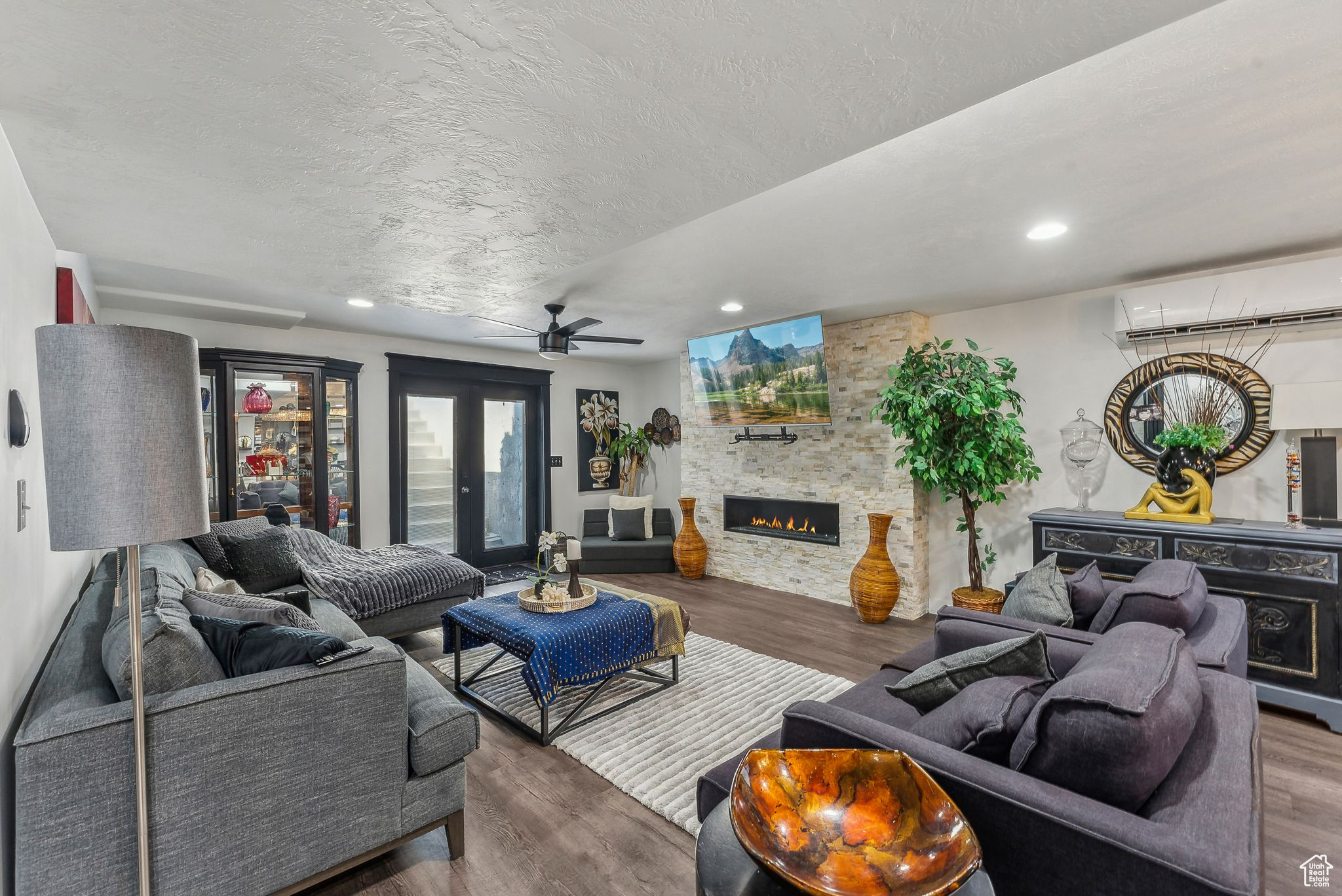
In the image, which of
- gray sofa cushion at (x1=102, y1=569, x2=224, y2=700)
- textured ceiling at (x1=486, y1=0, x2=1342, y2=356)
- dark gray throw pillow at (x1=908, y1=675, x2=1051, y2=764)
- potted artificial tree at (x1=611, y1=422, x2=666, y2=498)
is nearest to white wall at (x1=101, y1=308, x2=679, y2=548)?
potted artificial tree at (x1=611, y1=422, x2=666, y2=498)

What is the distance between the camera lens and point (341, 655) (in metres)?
1.73

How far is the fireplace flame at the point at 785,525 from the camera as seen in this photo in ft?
17.1

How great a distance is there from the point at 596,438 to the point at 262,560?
401cm

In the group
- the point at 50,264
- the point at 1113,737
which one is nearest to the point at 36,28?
the point at 50,264

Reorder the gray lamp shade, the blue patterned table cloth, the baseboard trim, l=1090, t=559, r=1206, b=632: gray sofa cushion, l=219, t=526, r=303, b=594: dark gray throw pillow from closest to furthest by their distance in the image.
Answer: the gray lamp shade < the baseboard trim < l=1090, t=559, r=1206, b=632: gray sofa cushion < the blue patterned table cloth < l=219, t=526, r=303, b=594: dark gray throw pillow

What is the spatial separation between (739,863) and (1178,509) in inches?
141

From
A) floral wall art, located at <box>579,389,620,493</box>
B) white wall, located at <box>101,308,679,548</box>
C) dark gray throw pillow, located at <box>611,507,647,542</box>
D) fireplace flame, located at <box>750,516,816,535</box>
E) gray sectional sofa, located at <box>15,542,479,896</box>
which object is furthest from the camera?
floral wall art, located at <box>579,389,620,493</box>

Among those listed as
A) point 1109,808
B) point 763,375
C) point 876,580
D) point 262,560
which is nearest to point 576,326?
point 763,375

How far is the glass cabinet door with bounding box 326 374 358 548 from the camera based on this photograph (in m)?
4.69

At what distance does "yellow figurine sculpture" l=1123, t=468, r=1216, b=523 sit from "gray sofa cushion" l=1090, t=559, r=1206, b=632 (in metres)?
1.19

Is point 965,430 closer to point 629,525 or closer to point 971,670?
point 971,670

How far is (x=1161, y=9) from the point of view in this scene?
3.37 ft

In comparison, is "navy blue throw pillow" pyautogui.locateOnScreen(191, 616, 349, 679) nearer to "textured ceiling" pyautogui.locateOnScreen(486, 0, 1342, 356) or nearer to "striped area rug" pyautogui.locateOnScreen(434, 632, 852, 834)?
"striped area rug" pyautogui.locateOnScreen(434, 632, 852, 834)

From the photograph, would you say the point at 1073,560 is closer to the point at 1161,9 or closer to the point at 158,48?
the point at 1161,9
